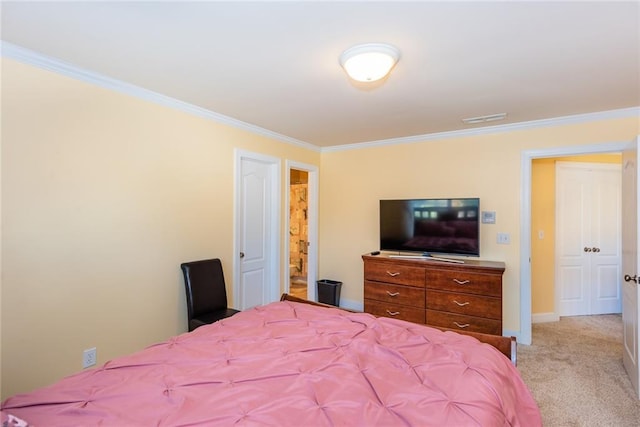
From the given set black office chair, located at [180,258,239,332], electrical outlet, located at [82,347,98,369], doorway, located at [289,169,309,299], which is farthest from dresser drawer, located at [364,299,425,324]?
doorway, located at [289,169,309,299]

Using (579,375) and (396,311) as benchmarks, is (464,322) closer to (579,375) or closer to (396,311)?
(396,311)

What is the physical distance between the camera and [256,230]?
3822 mm

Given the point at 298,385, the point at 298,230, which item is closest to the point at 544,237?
the point at 298,385

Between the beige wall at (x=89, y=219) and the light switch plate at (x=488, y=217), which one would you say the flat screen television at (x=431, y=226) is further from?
the beige wall at (x=89, y=219)

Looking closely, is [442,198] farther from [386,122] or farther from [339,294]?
[339,294]

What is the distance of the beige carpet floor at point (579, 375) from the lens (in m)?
2.16

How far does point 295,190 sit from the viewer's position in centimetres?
687

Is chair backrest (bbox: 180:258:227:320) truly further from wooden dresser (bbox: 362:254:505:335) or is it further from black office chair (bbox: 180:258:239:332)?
wooden dresser (bbox: 362:254:505:335)

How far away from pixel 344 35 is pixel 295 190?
5.18 meters

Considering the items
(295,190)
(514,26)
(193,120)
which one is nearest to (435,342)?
(514,26)

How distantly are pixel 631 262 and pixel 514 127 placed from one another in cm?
166

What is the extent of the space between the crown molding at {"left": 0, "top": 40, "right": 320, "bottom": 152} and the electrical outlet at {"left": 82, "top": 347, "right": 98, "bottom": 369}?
6.41ft

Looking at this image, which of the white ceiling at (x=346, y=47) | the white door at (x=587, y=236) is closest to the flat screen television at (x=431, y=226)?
the white ceiling at (x=346, y=47)

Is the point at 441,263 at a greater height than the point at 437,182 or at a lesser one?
lesser
